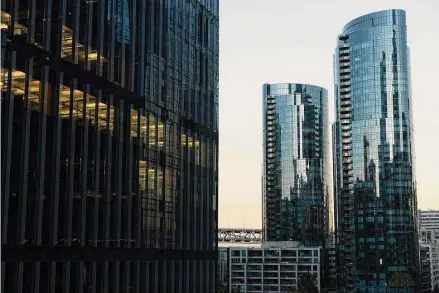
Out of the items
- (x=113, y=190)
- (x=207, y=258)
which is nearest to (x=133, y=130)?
(x=113, y=190)

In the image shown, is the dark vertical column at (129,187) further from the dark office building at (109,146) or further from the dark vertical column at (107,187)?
the dark vertical column at (107,187)

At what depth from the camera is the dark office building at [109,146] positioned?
44656mm

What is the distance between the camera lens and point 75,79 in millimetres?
51281

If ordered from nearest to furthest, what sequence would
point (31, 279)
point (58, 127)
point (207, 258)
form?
point (31, 279)
point (58, 127)
point (207, 258)

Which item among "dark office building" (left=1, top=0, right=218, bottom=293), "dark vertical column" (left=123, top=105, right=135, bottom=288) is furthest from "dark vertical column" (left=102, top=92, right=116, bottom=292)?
"dark vertical column" (left=123, top=105, right=135, bottom=288)

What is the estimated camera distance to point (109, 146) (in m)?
55.5

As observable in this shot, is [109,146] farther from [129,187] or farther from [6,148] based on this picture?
[6,148]

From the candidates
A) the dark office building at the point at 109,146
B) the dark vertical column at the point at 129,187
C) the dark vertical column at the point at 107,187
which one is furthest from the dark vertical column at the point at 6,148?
the dark vertical column at the point at 129,187

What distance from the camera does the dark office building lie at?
1758 inches

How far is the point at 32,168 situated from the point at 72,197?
4.86 m

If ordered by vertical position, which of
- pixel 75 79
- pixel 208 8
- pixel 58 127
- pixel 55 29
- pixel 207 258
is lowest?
pixel 207 258

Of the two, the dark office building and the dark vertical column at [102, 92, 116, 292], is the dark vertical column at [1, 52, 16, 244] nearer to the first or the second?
the dark office building

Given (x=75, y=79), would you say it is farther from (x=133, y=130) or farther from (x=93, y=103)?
(x=133, y=130)

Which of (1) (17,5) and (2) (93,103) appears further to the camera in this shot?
(2) (93,103)
